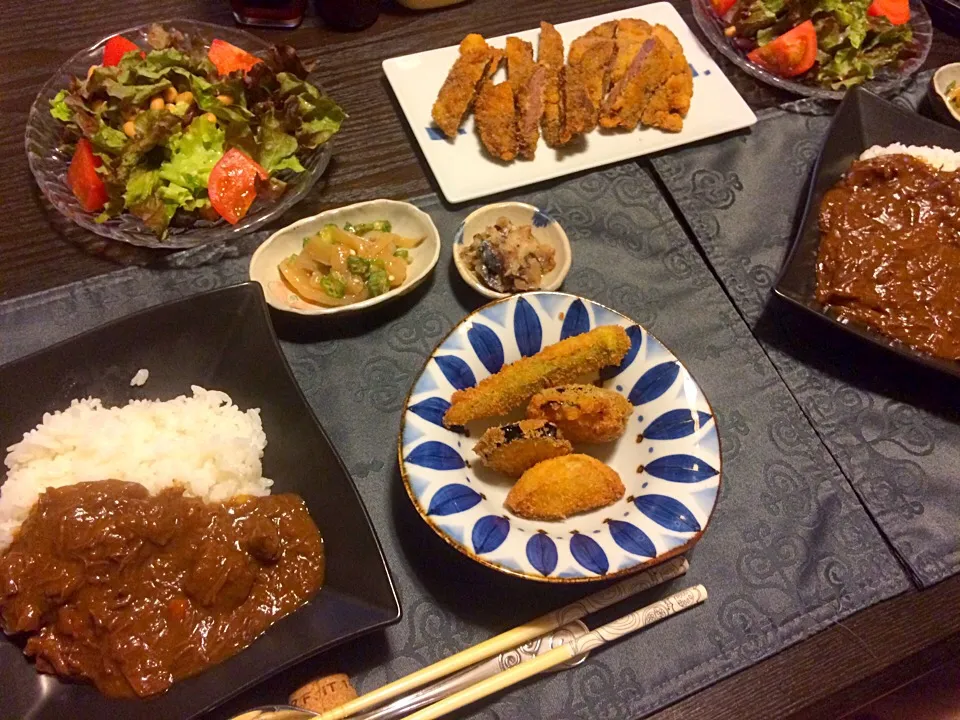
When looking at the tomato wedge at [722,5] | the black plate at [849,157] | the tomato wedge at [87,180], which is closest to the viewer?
the black plate at [849,157]

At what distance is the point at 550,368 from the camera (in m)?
1.75

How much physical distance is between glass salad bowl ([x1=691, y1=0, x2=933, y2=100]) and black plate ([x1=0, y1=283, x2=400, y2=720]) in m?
2.37

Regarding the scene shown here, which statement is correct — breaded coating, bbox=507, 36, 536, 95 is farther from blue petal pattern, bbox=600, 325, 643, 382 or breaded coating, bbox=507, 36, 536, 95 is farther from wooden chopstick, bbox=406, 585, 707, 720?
wooden chopstick, bbox=406, 585, 707, 720

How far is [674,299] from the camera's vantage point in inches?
90.0

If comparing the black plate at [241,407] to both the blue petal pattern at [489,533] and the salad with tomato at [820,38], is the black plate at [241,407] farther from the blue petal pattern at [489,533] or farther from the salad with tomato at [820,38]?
the salad with tomato at [820,38]

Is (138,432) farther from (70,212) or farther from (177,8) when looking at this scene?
(177,8)

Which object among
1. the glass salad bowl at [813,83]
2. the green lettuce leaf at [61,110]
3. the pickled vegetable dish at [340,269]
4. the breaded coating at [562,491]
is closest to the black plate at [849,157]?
the glass salad bowl at [813,83]

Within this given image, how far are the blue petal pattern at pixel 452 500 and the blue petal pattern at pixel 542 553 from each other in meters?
0.17

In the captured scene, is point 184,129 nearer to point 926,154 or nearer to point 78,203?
point 78,203

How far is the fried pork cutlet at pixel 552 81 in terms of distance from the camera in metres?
2.56

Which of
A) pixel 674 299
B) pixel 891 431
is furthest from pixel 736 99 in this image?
pixel 891 431

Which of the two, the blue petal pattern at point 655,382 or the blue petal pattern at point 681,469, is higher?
the blue petal pattern at point 655,382

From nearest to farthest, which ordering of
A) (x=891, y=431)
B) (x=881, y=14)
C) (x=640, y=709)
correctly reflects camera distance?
(x=640, y=709) < (x=891, y=431) < (x=881, y=14)

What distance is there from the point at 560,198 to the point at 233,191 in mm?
1173
